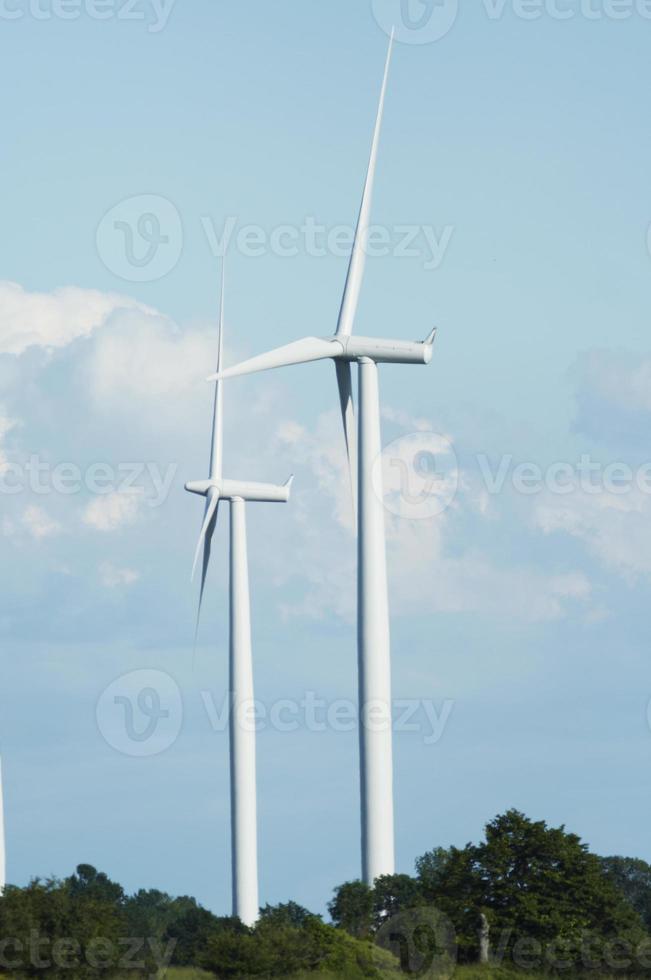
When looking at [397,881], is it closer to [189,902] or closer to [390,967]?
[390,967]

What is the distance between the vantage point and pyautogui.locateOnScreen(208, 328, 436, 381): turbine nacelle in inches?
3391

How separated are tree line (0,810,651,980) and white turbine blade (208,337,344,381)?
22068 mm

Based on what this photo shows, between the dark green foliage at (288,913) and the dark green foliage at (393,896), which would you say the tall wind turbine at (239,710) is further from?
the dark green foliage at (393,896)

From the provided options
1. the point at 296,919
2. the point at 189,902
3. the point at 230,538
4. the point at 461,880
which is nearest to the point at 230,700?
the point at 230,538

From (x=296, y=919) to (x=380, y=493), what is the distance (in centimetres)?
2329

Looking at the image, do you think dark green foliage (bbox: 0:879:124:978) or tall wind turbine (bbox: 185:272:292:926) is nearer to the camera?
dark green foliage (bbox: 0:879:124:978)

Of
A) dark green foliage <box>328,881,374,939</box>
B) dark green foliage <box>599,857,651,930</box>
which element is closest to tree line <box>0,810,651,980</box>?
dark green foliage <box>328,881,374,939</box>


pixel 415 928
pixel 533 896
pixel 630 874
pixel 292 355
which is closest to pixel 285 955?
pixel 415 928

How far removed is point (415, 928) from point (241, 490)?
36.2 meters

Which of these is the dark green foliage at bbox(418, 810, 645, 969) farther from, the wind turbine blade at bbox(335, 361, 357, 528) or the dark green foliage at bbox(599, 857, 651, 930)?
the dark green foliage at bbox(599, 857, 651, 930)

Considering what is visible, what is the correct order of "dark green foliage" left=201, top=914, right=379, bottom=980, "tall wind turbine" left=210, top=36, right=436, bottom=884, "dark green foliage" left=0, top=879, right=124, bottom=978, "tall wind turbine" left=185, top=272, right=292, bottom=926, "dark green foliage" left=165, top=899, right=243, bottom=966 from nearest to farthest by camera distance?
"dark green foliage" left=0, top=879, right=124, bottom=978
"dark green foliage" left=201, top=914, right=379, bottom=980
"tall wind turbine" left=210, top=36, right=436, bottom=884
"dark green foliage" left=165, top=899, right=243, bottom=966
"tall wind turbine" left=185, top=272, right=292, bottom=926

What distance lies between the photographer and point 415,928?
3332 inches

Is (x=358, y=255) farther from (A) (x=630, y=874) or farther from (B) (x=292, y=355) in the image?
(A) (x=630, y=874)

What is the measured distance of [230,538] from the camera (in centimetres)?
11431
